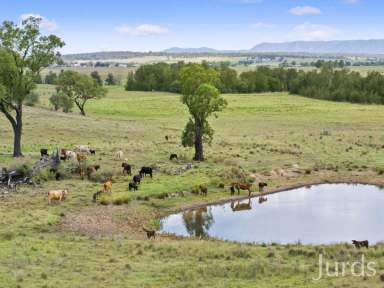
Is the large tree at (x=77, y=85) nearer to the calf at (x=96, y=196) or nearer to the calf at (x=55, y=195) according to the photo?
the calf at (x=96, y=196)

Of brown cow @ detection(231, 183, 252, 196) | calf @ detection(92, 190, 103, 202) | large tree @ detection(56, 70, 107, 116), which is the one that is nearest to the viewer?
calf @ detection(92, 190, 103, 202)

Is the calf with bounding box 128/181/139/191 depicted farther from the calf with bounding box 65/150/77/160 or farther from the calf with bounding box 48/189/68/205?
the calf with bounding box 65/150/77/160

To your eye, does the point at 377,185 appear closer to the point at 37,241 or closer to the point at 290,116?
the point at 37,241

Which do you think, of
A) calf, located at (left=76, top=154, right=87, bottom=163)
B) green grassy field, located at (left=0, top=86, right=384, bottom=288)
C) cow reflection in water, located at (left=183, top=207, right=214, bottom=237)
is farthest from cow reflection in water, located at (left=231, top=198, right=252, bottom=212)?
calf, located at (left=76, top=154, right=87, bottom=163)

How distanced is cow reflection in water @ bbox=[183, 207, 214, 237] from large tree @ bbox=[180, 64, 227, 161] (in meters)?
12.1

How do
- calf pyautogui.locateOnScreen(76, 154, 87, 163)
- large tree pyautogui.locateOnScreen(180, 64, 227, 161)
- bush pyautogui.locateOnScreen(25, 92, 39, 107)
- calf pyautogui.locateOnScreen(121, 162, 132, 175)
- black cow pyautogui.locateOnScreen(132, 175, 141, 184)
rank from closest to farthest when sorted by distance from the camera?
1. black cow pyautogui.locateOnScreen(132, 175, 141, 184)
2. calf pyautogui.locateOnScreen(121, 162, 132, 175)
3. calf pyautogui.locateOnScreen(76, 154, 87, 163)
4. large tree pyautogui.locateOnScreen(180, 64, 227, 161)
5. bush pyautogui.locateOnScreen(25, 92, 39, 107)

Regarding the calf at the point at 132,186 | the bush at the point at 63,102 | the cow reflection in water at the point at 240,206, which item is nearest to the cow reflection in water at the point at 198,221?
the cow reflection in water at the point at 240,206

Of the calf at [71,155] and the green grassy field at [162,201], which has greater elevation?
the calf at [71,155]

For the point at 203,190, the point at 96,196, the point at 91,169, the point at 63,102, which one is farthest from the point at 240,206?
the point at 63,102

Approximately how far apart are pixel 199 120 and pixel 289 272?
27.3 metres

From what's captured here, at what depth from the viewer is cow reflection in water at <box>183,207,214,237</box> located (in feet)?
102

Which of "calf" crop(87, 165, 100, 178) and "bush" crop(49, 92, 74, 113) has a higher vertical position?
"bush" crop(49, 92, 74, 113)

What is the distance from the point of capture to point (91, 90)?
8469cm

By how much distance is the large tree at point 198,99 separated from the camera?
148 feet
